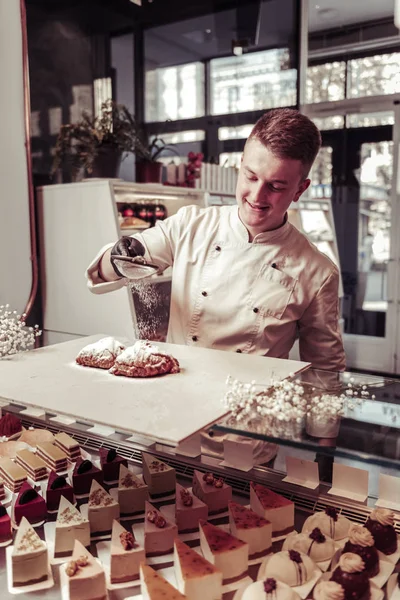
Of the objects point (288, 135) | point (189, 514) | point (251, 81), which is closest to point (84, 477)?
point (189, 514)

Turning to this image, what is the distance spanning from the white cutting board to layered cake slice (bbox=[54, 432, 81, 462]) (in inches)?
12.5

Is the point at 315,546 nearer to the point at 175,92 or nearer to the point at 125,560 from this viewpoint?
the point at 125,560

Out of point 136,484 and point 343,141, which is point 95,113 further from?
point 136,484

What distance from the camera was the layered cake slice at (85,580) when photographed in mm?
1203

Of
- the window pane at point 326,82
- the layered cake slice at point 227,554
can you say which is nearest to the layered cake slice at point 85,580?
the layered cake slice at point 227,554

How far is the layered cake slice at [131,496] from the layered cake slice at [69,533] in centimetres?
15

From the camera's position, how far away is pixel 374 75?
19.8 ft

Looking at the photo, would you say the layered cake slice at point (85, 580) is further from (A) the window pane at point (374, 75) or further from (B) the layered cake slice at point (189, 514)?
(A) the window pane at point (374, 75)

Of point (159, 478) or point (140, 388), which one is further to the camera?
point (159, 478)

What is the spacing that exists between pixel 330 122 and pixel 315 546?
574 cm

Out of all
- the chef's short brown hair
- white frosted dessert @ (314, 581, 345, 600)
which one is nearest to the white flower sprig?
the chef's short brown hair

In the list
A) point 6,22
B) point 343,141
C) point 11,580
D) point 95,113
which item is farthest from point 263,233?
point 343,141

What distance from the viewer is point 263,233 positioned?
204 centimetres

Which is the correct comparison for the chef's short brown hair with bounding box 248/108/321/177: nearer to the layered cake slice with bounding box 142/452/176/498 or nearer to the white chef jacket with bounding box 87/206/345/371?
the white chef jacket with bounding box 87/206/345/371
